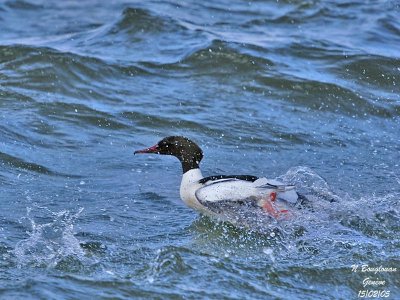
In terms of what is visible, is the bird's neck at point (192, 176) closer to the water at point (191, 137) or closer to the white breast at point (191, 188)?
the white breast at point (191, 188)

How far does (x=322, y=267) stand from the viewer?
7.46m

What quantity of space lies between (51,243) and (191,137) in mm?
3962

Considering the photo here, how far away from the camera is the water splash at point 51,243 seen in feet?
23.9

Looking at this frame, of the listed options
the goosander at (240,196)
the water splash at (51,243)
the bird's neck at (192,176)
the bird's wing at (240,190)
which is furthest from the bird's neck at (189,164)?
the water splash at (51,243)

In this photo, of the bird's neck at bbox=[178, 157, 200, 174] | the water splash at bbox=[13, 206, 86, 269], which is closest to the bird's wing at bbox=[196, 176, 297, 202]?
the bird's neck at bbox=[178, 157, 200, 174]

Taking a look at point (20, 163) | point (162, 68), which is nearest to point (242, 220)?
point (20, 163)

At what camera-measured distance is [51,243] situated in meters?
7.76

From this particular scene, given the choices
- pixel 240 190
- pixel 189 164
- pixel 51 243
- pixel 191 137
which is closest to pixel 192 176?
pixel 189 164

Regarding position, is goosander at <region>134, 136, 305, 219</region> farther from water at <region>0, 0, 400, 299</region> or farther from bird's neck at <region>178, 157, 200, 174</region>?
bird's neck at <region>178, 157, 200, 174</region>

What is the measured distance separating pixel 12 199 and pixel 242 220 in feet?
7.13

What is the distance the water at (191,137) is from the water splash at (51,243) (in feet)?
0.07

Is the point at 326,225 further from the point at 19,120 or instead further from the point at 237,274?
the point at 19,120

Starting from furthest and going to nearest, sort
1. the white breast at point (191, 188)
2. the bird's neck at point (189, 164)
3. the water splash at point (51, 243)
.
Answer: the bird's neck at point (189, 164)
the white breast at point (191, 188)
the water splash at point (51, 243)

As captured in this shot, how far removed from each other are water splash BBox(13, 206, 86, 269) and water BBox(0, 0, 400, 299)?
0.07 ft
